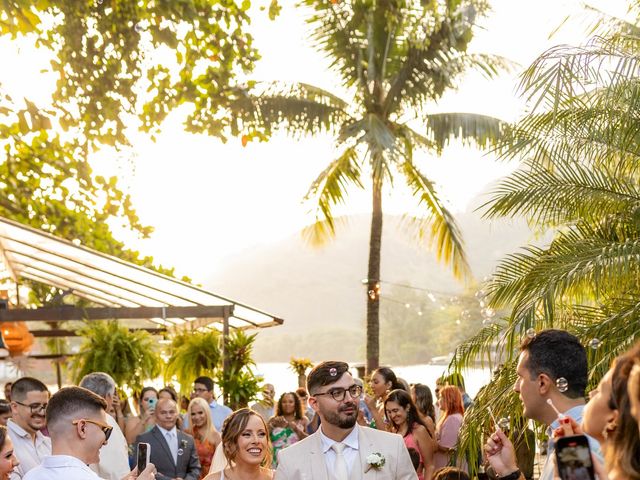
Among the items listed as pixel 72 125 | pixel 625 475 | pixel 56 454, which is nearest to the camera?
pixel 625 475

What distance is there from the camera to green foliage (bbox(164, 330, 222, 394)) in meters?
16.1

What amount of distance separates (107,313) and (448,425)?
637cm

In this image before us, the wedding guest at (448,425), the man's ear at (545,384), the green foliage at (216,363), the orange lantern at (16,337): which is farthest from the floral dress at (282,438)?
the man's ear at (545,384)

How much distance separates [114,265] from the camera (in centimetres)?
1628

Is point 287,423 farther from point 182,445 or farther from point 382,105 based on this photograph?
point 382,105

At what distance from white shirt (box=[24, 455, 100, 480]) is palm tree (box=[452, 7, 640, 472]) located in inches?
203

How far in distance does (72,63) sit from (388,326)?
15088 centimetres

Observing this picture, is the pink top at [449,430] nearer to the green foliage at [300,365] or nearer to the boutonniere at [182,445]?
the boutonniere at [182,445]

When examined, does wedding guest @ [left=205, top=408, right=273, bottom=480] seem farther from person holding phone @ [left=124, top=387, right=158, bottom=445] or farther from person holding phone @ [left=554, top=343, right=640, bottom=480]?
person holding phone @ [left=124, top=387, right=158, bottom=445]

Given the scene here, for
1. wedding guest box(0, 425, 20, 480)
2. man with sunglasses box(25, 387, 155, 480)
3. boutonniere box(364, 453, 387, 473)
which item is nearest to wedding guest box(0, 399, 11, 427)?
wedding guest box(0, 425, 20, 480)

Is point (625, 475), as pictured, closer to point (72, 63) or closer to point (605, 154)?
point (605, 154)

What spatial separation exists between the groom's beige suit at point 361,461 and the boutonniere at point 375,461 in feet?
0.07

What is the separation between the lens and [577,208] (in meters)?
11.7

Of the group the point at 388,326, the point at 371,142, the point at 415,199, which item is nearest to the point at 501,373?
the point at 371,142
